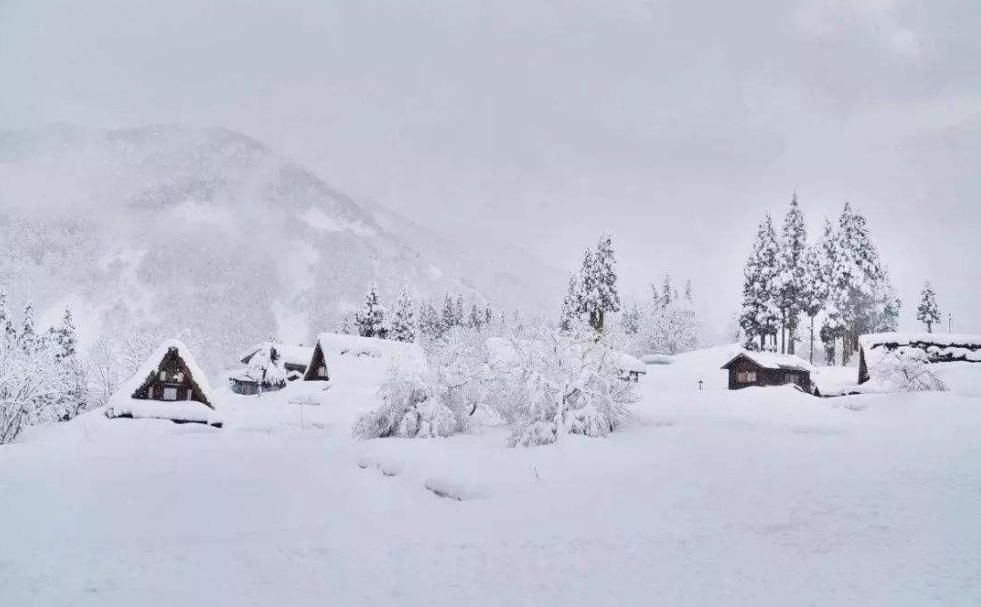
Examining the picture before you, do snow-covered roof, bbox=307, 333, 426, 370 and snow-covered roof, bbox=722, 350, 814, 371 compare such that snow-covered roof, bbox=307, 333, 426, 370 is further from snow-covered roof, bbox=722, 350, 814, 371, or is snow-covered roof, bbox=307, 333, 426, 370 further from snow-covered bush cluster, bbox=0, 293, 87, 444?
snow-covered roof, bbox=722, 350, 814, 371

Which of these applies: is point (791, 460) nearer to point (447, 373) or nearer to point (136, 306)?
point (447, 373)

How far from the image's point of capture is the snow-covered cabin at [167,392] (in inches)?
1623

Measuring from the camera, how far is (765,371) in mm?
57844

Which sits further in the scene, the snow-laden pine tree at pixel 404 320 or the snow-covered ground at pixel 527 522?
the snow-laden pine tree at pixel 404 320

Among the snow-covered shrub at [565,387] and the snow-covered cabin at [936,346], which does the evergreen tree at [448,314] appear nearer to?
the snow-covered cabin at [936,346]

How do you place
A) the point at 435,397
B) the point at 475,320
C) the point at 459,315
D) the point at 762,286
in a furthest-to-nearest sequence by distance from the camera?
the point at 475,320, the point at 459,315, the point at 762,286, the point at 435,397

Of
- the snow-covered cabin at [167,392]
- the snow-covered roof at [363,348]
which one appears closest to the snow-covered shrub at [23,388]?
the snow-covered cabin at [167,392]

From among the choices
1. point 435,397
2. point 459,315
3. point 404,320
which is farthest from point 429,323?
point 435,397

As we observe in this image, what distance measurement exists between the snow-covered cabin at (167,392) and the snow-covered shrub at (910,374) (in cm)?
4461

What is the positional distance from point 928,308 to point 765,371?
43.4 meters

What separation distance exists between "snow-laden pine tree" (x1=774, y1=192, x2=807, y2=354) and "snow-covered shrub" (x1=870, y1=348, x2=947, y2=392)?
2594cm

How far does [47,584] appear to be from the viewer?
10.2 metres

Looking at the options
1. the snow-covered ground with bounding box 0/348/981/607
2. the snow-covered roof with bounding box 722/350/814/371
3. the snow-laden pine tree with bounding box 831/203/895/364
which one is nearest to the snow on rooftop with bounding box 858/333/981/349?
the snow-covered roof with bounding box 722/350/814/371

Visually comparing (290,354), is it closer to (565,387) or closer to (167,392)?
(167,392)
